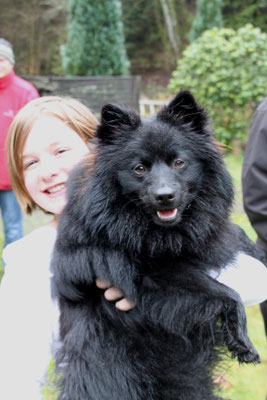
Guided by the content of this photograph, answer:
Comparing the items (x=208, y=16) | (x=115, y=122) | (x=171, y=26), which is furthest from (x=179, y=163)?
(x=171, y=26)

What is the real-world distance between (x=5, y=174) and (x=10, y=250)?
3023 millimetres

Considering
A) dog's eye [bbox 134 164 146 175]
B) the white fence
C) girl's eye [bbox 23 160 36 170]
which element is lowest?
the white fence

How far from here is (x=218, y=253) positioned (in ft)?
6.51

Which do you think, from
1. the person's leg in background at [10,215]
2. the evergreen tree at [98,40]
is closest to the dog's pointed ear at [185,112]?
the person's leg in background at [10,215]

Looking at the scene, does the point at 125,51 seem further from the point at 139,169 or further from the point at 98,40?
the point at 139,169

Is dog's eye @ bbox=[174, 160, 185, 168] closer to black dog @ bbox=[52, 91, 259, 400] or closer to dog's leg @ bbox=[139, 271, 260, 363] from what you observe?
black dog @ bbox=[52, 91, 259, 400]

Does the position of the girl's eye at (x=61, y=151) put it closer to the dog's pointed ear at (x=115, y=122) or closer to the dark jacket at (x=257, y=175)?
the dog's pointed ear at (x=115, y=122)

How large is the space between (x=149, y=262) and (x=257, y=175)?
1.00 m

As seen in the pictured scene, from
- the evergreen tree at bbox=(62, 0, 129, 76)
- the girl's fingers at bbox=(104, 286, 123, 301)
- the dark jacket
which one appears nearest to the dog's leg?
the girl's fingers at bbox=(104, 286, 123, 301)

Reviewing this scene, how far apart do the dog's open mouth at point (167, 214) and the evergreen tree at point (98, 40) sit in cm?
1012

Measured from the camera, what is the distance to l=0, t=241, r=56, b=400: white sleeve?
5.49 ft

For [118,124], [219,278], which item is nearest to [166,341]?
[219,278]

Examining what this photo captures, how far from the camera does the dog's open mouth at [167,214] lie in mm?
1853

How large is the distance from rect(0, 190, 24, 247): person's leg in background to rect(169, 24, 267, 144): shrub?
520 centimetres
